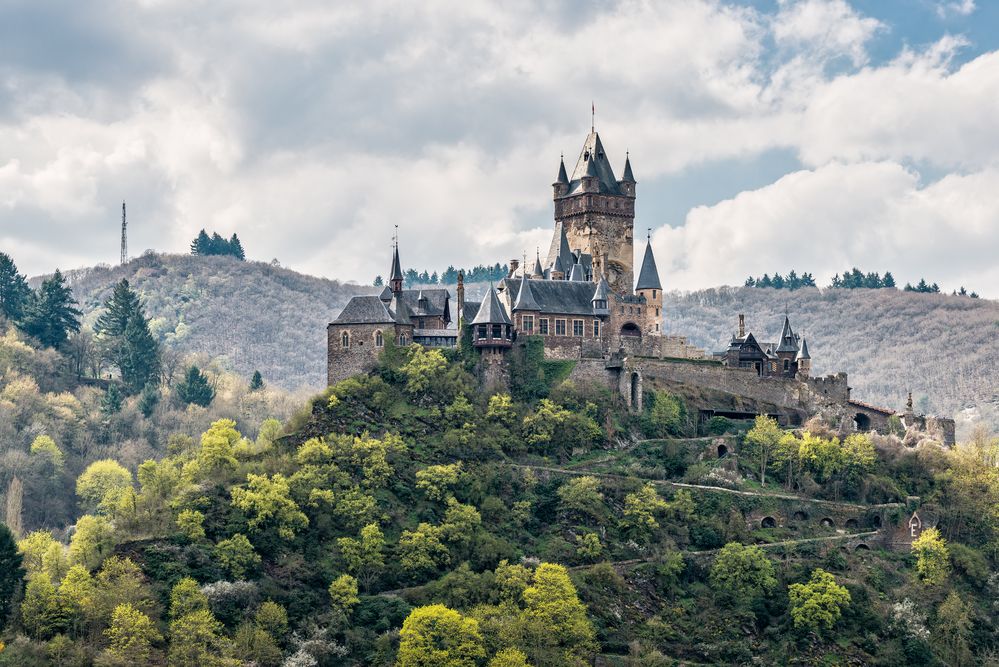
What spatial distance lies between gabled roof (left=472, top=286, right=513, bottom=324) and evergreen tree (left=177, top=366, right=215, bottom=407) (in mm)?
49204

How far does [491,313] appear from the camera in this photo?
9438 centimetres

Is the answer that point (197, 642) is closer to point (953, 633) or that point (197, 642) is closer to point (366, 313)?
point (366, 313)

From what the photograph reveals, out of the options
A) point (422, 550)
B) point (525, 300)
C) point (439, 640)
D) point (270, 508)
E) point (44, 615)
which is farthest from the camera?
point (525, 300)

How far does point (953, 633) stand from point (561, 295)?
1228 inches

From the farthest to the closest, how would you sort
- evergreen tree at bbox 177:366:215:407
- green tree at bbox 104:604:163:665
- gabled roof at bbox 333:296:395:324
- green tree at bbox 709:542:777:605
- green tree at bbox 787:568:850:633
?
Result: evergreen tree at bbox 177:366:215:407 → gabled roof at bbox 333:296:395:324 → green tree at bbox 709:542:777:605 → green tree at bbox 787:568:850:633 → green tree at bbox 104:604:163:665

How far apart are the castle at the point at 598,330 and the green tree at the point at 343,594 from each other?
19.4 metres

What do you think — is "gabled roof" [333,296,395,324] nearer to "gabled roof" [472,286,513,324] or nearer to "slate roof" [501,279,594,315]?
"gabled roof" [472,286,513,324]

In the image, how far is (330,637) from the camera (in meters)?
75.5

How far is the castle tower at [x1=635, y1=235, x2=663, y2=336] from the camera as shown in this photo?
101m

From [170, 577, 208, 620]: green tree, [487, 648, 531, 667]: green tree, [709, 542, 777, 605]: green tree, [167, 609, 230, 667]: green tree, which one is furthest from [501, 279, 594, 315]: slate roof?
[167, 609, 230, 667]: green tree

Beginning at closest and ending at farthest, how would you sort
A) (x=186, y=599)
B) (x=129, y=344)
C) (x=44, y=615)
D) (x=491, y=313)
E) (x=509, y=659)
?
(x=44, y=615) < (x=509, y=659) < (x=186, y=599) < (x=491, y=313) < (x=129, y=344)

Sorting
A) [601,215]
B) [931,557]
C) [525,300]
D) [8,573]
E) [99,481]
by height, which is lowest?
[931,557]

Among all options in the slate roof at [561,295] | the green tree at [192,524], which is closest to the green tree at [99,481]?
the green tree at [192,524]

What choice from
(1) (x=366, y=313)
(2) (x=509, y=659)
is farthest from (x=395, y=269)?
(2) (x=509, y=659)
